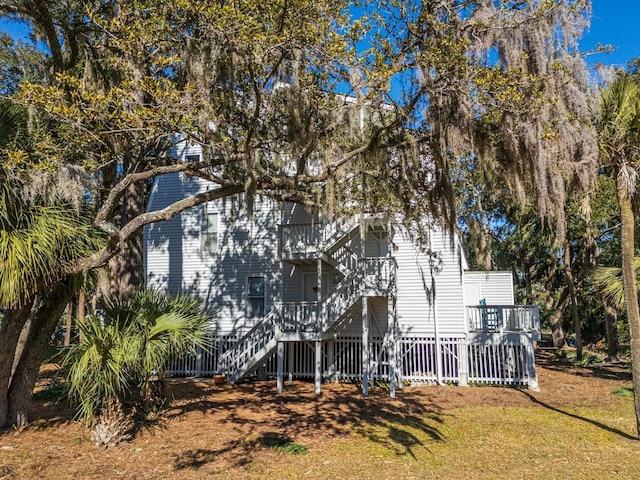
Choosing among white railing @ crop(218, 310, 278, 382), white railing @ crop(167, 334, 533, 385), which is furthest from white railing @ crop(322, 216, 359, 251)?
white railing @ crop(167, 334, 533, 385)

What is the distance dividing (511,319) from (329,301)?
5.41 metres

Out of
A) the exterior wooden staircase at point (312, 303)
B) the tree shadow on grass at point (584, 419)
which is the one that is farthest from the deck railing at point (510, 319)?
the exterior wooden staircase at point (312, 303)

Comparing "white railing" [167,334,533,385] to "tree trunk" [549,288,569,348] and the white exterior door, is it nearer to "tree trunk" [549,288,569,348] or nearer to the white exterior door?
the white exterior door

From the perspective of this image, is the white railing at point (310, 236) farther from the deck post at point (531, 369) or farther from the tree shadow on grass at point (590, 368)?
the tree shadow on grass at point (590, 368)

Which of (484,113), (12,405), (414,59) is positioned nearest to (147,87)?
(414,59)

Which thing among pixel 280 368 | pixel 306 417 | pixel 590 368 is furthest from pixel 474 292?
pixel 306 417

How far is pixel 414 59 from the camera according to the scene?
7.13 metres

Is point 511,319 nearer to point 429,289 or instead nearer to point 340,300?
point 429,289

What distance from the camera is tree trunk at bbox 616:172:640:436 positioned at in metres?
7.46

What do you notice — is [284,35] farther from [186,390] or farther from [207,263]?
[207,263]

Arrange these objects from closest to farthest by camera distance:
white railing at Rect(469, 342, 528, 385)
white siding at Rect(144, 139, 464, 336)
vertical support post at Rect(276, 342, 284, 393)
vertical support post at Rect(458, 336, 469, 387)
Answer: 1. vertical support post at Rect(276, 342, 284, 393)
2. white railing at Rect(469, 342, 528, 385)
3. vertical support post at Rect(458, 336, 469, 387)
4. white siding at Rect(144, 139, 464, 336)

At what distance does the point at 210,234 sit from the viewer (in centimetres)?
1600

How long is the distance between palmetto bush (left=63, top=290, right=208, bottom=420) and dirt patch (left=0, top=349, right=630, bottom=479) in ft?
2.40

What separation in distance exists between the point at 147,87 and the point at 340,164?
3.20 m
